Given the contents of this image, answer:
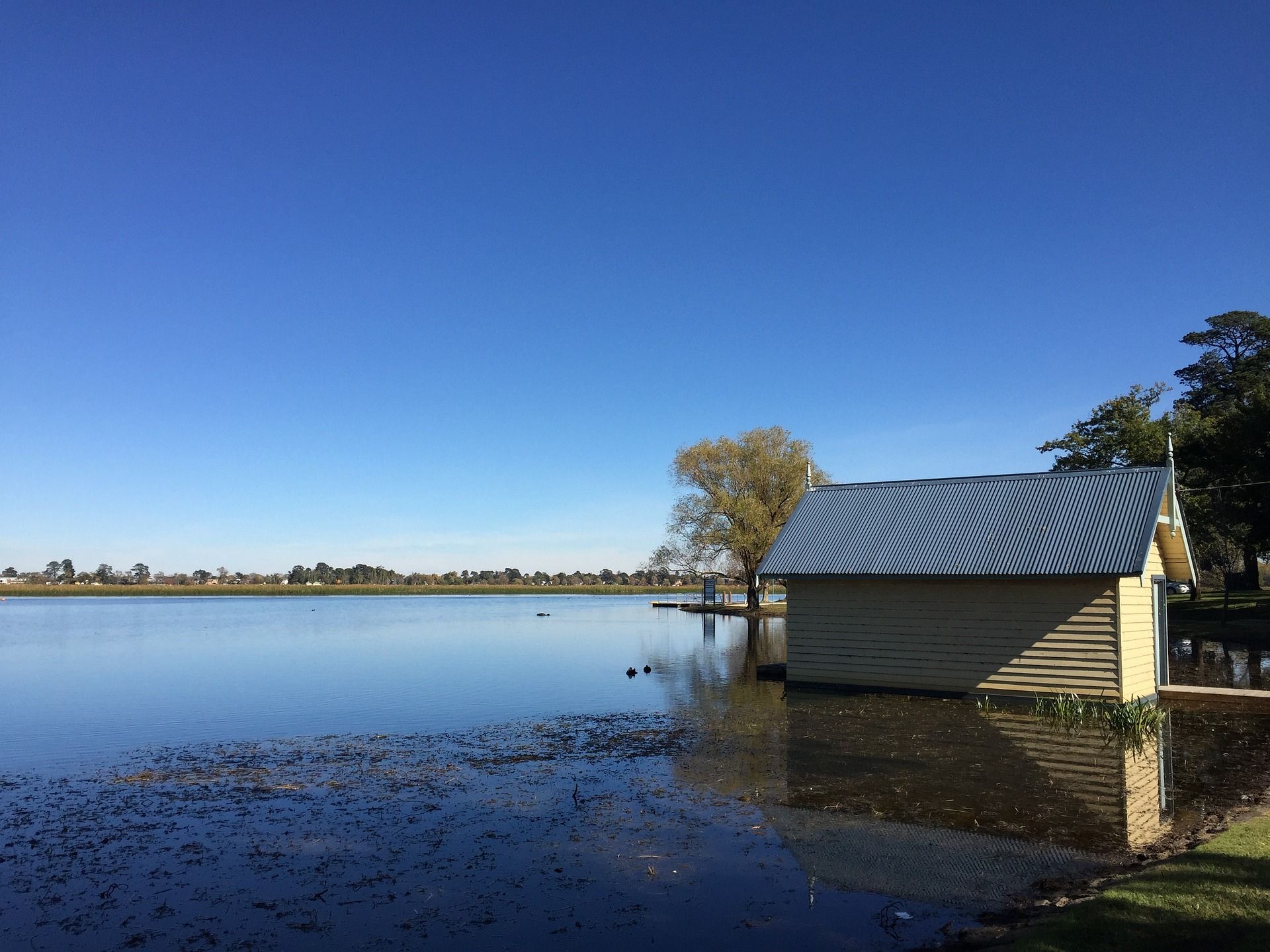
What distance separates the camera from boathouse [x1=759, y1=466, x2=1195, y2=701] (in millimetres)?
17188

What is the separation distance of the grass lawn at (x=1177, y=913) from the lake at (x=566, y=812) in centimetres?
80

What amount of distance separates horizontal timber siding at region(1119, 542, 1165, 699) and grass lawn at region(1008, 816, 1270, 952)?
1014 centimetres

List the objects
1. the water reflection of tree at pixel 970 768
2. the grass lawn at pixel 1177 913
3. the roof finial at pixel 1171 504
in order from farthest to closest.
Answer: the roof finial at pixel 1171 504 → the water reflection of tree at pixel 970 768 → the grass lawn at pixel 1177 913

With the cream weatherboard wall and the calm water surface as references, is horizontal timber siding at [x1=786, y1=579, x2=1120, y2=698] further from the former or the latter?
the calm water surface

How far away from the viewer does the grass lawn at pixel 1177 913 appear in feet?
19.1

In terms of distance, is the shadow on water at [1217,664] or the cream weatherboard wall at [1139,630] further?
the shadow on water at [1217,664]

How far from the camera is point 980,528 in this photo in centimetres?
1939

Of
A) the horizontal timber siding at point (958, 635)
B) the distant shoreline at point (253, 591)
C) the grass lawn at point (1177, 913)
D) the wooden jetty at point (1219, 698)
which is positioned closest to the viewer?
the grass lawn at point (1177, 913)

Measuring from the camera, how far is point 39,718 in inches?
762

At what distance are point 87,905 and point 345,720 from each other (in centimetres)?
1121

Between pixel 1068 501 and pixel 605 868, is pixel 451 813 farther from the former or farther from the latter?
pixel 1068 501

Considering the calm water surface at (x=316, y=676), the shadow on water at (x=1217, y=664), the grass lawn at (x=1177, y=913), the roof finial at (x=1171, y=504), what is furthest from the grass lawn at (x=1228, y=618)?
the grass lawn at (x=1177, y=913)

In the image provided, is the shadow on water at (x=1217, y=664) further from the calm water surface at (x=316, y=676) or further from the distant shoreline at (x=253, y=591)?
the distant shoreline at (x=253, y=591)

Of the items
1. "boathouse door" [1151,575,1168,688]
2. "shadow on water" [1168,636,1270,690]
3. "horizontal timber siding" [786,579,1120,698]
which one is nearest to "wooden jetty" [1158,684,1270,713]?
"boathouse door" [1151,575,1168,688]
